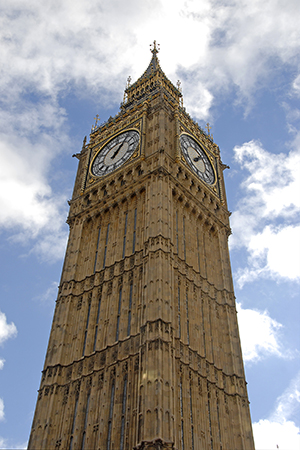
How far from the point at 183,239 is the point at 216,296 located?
489 centimetres

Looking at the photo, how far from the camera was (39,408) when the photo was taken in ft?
113

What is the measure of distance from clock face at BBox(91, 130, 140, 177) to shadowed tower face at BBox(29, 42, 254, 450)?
13cm

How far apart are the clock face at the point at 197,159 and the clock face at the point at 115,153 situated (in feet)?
14.3

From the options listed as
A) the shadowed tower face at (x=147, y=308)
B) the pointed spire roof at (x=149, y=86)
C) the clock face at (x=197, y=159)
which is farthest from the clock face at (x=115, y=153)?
the pointed spire roof at (x=149, y=86)

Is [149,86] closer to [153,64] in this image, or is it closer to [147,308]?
[153,64]

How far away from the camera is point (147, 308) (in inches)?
Answer: 1334

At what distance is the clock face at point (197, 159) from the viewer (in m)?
49.1

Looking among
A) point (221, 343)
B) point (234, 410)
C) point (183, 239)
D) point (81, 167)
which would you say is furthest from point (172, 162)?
point (234, 410)

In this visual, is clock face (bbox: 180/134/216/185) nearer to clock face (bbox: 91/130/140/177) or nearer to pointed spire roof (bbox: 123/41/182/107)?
clock face (bbox: 91/130/140/177)

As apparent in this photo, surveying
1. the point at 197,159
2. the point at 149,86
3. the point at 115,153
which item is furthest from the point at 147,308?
the point at 149,86

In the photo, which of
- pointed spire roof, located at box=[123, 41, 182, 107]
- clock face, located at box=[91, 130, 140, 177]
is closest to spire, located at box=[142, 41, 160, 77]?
pointed spire roof, located at box=[123, 41, 182, 107]

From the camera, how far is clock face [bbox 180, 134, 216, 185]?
49.1 m

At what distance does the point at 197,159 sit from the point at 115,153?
7.36 m

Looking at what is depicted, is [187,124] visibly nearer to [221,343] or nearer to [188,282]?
[188,282]
